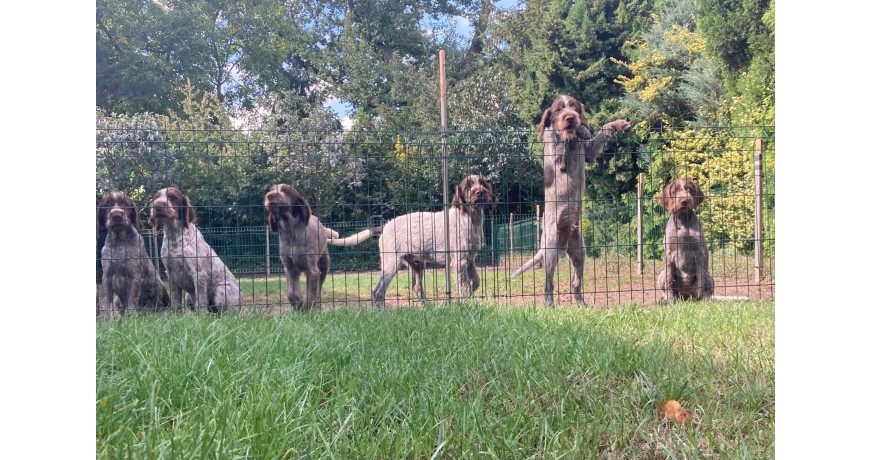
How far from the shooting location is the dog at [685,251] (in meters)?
5.66

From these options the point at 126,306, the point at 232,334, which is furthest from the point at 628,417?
the point at 126,306

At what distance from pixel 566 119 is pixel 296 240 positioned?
2.75 metres

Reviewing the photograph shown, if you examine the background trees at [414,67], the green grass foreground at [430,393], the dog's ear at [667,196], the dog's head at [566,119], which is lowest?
the green grass foreground at [430,393]

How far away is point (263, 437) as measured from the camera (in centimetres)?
144

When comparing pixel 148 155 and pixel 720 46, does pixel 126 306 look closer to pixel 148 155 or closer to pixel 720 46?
pixel 148 155

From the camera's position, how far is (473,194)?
6031mm

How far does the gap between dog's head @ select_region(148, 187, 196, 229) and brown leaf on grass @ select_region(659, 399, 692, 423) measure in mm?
4725

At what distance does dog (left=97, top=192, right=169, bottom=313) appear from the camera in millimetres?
5223

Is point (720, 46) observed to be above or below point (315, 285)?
above

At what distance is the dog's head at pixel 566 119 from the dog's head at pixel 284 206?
7.83ft

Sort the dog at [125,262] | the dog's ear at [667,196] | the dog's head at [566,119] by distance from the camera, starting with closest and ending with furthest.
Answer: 1. the dog at [125,262]
2. the dog's head at [566,119]
3. the dog's ear at [667,196]

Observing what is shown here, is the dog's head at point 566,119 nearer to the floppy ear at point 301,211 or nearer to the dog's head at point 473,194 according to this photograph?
the dog's head at point 473,194

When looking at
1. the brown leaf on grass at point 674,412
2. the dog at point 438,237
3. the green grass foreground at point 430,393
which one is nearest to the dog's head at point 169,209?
the dog at point 438,237

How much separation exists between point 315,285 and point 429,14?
35.7ft
